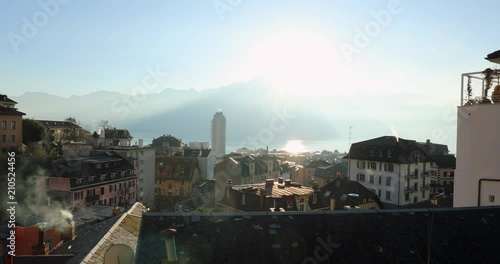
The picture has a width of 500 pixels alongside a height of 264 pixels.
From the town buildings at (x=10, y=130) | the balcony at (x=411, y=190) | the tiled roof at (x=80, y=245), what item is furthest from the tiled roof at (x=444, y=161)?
the town buildings at (x=10, y=130)

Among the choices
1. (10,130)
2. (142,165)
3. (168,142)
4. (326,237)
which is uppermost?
(10,130)

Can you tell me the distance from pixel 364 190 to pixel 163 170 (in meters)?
38.4

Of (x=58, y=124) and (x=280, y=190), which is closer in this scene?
(x=280, y=190)

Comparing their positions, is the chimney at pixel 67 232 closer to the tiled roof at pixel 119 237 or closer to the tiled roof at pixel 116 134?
the tiled roof at pixel 119 237

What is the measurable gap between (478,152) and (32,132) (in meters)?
61.8

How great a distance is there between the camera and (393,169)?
54.5 meters

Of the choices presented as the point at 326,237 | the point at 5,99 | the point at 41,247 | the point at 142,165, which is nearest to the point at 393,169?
the point at 142,165

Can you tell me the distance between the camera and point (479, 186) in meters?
12.6

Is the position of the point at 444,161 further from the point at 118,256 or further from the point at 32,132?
the point at 118,256

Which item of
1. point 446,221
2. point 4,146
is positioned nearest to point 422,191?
point 446,221

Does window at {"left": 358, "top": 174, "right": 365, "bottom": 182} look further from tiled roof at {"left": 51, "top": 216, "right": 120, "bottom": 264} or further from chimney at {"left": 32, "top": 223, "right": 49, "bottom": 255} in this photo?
chimney at {"left": 32, "top": 223, "right": 49, "bottom": 255}

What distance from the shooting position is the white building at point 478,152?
12.2 metres

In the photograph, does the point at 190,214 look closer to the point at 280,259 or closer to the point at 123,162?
the point at 280,259

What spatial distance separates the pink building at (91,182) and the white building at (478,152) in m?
41.1
